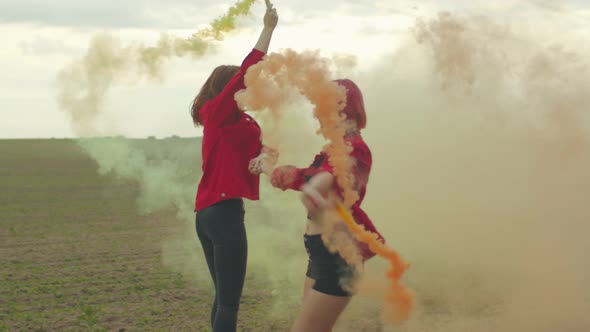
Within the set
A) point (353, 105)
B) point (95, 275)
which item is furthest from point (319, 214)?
point (95, 275)

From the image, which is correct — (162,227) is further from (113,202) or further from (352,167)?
(352,167)

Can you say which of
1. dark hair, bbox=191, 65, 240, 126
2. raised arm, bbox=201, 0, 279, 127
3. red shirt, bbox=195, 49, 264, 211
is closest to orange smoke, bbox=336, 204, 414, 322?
red shirt, bbox=195, 49, 264, 211

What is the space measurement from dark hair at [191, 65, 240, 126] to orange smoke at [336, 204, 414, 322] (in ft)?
4.67

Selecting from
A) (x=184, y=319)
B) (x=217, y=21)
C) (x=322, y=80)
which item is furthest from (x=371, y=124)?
(x=322, y=80)

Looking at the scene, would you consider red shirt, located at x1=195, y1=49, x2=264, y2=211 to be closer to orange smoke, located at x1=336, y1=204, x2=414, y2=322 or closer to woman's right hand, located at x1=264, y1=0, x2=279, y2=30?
woman's right hand, located at x1=264, y1=0, x2=279, y2=30

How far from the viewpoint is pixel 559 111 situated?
802 centimetres

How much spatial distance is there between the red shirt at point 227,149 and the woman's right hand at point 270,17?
41cm

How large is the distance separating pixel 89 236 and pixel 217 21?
9701 millimetres

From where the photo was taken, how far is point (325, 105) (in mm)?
4070

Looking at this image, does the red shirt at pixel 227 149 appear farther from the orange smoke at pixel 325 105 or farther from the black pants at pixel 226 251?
the orange smoke at pixel 325 105

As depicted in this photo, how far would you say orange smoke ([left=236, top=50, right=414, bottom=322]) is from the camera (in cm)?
397

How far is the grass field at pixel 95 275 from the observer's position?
7801 mm

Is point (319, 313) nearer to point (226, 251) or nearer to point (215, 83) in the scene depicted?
point (226, 251)

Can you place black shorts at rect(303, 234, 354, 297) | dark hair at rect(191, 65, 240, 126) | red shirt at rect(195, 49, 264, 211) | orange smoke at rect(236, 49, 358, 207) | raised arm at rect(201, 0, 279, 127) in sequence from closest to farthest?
orange smoke at rect(236, 49, 358, 207), black shorts at rect(303, 234, 354, 297), raised arm at rect(201, 0, 279, 127), red shirt at rect(195, 49, 264, 211), dark hair at rect(191, 65, 240, 126)
